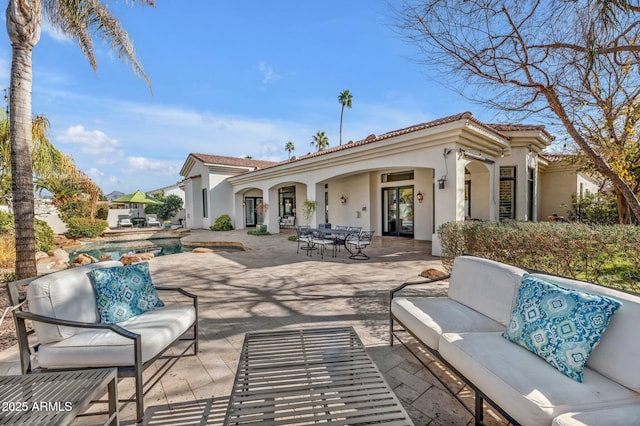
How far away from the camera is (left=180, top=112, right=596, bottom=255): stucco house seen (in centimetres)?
872

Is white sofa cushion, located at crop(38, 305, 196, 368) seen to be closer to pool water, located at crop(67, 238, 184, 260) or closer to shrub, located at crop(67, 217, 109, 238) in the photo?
pool water, located at crop(67, 238, 184, 260)

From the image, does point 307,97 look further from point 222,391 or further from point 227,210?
point 222,391

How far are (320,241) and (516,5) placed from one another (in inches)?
280

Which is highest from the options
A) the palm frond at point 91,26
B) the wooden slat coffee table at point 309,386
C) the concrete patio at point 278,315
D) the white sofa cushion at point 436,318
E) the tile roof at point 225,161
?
the palm frond at point 91,26

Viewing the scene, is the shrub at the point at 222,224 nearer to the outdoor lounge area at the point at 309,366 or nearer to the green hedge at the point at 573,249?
the outdoor lounge area at the point at 309,366

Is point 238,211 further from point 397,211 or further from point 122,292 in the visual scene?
point 122,292

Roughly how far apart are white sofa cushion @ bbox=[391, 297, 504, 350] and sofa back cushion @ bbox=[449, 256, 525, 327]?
0.08m

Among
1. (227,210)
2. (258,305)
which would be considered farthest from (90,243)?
(258,305)

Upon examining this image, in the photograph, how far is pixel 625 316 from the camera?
1.78 metres

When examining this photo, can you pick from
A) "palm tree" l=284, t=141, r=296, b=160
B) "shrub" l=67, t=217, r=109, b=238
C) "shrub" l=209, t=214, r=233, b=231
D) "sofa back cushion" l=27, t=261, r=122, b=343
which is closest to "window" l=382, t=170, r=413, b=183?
"shrub" l=209, t=214, r=233, b=231

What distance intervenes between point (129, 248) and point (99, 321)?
14162 millimetres

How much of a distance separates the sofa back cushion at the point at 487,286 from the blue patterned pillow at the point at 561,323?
0.41 meters

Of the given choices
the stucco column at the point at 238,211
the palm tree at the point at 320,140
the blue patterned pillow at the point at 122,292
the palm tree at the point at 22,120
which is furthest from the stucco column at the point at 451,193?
the palm tree at the point at 320,140

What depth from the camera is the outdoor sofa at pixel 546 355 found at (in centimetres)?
157
